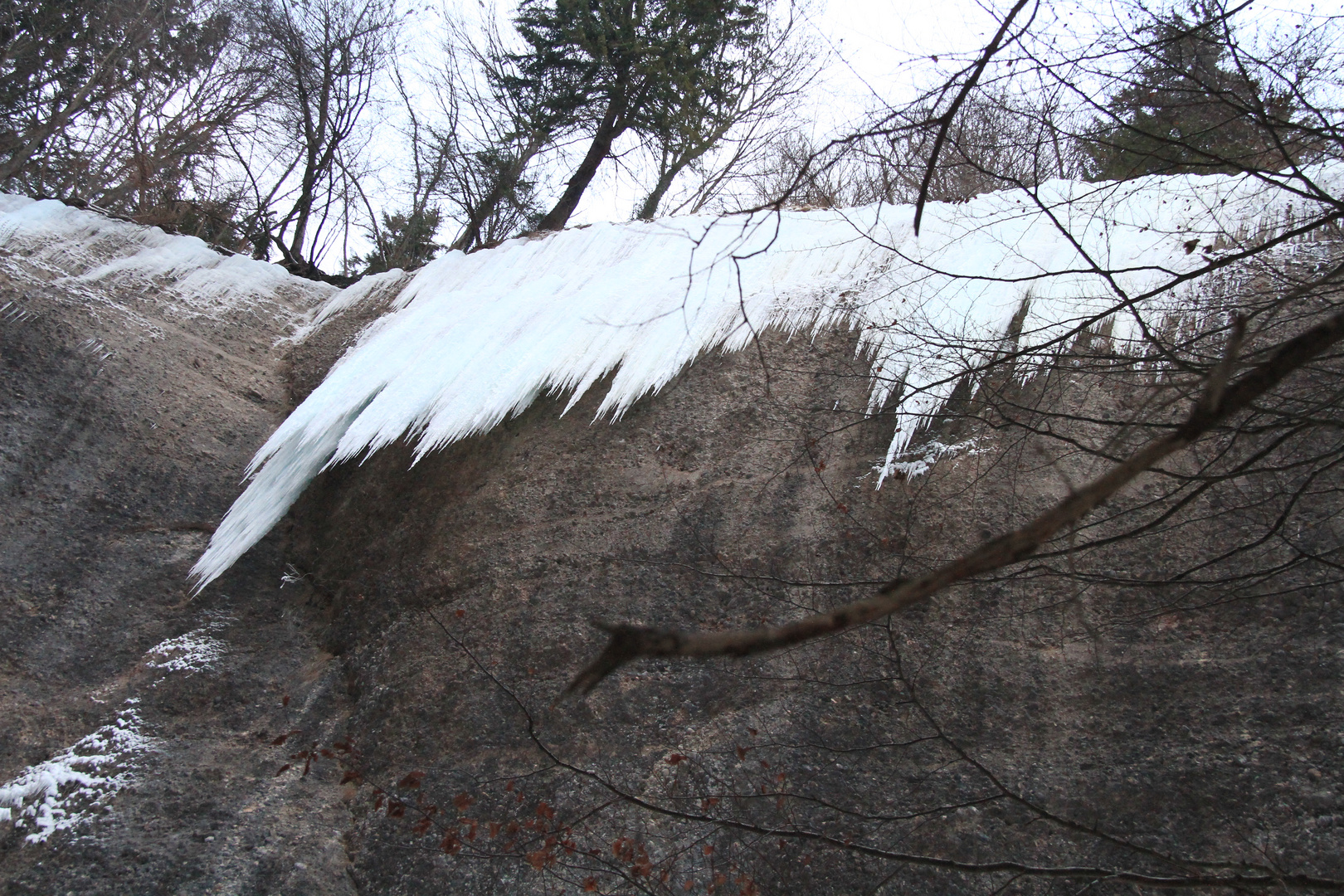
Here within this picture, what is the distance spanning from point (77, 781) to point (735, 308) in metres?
4.28

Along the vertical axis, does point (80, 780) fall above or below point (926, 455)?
below

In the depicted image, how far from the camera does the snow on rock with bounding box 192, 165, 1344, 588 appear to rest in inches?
188

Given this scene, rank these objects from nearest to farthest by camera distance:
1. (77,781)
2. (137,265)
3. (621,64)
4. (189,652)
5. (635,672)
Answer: (77,781) < (635,672) < (189,652) < (137,265) < (621,64)

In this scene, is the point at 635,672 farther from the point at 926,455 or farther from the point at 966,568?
the point at 966,568

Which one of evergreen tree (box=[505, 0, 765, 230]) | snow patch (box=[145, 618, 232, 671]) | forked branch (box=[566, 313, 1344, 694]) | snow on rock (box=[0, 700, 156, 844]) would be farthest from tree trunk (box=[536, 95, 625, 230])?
forked branch (box=[566, 313, 1344, 694])

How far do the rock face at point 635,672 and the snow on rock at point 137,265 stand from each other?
3.64ft

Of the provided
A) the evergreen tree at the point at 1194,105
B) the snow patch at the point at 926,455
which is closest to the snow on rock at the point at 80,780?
the snow patch at the point at 926,455

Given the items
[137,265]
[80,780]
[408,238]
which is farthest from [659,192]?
[80,780]

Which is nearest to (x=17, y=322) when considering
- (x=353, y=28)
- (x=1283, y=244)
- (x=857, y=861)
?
(x=857, y=861)

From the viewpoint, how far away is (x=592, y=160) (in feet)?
39.6

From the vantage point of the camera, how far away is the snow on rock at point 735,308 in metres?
4.78

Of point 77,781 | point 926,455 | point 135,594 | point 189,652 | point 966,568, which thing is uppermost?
point 926,455

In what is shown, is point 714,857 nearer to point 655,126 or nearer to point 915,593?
point 915,593

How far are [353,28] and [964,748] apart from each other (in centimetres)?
1490
